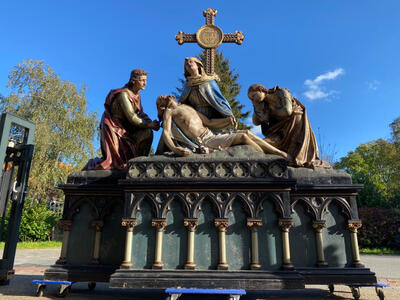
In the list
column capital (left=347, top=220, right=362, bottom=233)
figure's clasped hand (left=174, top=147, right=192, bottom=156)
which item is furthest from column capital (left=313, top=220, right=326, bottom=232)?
figure's clasped hand (left=174, top=147, right=192, bottom=156)

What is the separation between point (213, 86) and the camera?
6.65m

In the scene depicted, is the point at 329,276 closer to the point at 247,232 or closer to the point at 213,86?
the point at 247,232

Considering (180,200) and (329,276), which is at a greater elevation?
(180,200)

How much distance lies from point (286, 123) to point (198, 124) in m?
1.90

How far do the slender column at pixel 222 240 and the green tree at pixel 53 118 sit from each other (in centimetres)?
2204

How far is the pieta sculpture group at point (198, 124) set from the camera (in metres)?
5.92

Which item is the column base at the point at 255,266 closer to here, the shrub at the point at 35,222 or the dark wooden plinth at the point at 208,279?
the dark wooden plinth at the point at 208,279

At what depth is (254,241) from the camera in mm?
4996

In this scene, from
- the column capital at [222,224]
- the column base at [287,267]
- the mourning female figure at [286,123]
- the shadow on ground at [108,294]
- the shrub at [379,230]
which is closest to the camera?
the column base at [287,267]

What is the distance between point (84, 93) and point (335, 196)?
2601 cm

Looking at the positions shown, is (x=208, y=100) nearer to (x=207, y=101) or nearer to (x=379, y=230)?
(x=207, y=101)

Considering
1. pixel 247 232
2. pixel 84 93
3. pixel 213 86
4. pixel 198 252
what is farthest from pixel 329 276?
pixel 84 93

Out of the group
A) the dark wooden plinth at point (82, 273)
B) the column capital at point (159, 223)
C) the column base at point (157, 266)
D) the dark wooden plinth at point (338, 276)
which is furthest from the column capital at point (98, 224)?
the dark wooden plinth at point (338, 276)

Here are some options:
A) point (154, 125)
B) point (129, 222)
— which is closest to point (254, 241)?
point (129, 222)
